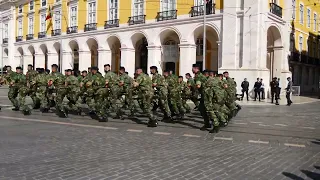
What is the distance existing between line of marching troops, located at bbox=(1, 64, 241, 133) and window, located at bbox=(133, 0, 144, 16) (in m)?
18.9

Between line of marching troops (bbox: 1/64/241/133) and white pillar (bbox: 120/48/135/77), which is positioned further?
white pillar (bbox: 120/48/135/77)

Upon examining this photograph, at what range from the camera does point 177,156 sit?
22.7ft

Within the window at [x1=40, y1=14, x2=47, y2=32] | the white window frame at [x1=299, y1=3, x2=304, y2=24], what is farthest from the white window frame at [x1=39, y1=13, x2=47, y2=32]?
the white window frame at [x1=299, y1=3, x2=304, y2=24]

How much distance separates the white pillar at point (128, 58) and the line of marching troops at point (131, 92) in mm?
18635

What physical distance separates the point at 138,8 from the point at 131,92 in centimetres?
2146

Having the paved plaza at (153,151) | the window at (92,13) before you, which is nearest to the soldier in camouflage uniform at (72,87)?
the paved plaza at (153,151)

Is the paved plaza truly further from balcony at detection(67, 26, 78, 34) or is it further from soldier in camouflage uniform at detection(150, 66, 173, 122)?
balcony at detection(67, 26, 78, 34)

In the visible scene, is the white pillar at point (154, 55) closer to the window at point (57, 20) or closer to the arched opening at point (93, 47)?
the arched opening at point (93, 47)

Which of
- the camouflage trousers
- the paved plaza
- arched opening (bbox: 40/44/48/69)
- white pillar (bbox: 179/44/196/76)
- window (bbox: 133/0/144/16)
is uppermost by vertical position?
window (bbox: 133/0/144/16)

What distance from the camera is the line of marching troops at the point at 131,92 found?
10234 millimetres

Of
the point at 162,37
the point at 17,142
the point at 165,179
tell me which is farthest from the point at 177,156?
the point at 162,37

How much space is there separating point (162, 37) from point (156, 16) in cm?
190

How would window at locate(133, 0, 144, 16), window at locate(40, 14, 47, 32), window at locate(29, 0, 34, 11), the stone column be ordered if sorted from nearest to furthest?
window at locate(133, 0, 144, 16)
the stone column
window at locate(40, 14, 47, 32)
window at locate(29, 0, 34, 11)

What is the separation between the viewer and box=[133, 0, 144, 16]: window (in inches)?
1263
